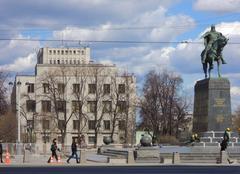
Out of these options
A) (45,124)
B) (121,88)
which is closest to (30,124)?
(45,124)

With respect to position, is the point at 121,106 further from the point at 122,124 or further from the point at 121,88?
the point at 122,124

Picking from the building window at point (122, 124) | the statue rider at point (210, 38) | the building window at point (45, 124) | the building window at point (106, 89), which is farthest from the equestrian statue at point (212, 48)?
the building window at point (45, 124)

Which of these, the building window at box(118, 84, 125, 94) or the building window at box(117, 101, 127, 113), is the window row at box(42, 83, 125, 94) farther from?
the building window at box(117, 101, 127, 113)

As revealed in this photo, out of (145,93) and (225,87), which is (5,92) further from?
(225,87)

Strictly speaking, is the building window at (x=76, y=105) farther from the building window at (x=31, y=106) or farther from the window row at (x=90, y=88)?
the building window at (x=31, y=106)

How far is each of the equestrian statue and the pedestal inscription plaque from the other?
1.75 m

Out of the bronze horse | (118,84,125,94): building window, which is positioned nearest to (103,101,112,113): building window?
(118,84,125,94): building window

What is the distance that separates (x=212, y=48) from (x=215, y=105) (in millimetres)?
5094

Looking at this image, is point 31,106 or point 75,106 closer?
point 75,106

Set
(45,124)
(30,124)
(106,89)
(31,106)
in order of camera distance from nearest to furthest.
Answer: (106,89), (45,124), (30,124), (31,106)

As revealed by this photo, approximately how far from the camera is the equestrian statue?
52.6 metres

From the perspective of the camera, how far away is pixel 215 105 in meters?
50.4

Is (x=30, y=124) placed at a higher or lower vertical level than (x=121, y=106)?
lower

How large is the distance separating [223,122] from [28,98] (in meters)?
83.2
